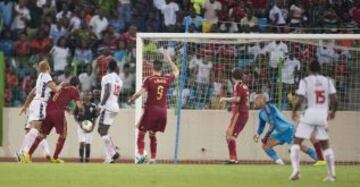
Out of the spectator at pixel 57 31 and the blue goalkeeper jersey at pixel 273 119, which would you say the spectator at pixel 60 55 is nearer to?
the spectator at pixel 57 31

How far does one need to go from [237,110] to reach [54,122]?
13.7 feet

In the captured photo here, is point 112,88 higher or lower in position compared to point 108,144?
higher

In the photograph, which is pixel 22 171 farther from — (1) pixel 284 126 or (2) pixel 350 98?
(2) pixel 350 98

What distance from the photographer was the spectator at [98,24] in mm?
30173

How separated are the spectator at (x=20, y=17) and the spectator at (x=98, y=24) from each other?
1.97m

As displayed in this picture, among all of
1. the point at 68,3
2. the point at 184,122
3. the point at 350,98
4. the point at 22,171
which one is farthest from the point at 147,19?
the point at 22,171

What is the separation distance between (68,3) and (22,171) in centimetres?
1359

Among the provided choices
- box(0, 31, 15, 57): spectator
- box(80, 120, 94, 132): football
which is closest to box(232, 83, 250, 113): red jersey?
box(80, 120, 94, 132): football

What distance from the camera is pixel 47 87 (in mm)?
22891

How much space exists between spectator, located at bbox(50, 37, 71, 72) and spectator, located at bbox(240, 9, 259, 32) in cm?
521

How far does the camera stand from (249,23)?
1180 inches

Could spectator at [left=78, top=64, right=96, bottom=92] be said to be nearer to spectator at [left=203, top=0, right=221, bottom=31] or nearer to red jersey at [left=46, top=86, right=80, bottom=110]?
red jersey at [left=46, top=86, right=80, bottom=110]

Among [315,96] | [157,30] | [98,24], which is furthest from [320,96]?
[98,24]

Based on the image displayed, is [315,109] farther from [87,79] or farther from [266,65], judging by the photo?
[87,79]
